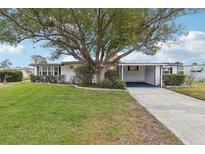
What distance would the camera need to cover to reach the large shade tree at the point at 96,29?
19.5m

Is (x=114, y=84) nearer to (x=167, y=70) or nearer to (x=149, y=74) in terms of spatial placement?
(x=149, y=74)

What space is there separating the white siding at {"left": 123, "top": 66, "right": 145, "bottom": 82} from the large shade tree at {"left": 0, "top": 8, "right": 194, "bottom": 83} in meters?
7.63

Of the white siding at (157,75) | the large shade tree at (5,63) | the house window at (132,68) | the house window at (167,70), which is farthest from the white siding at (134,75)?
the large shade tree at (5,63)

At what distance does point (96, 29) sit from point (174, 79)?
27.4 ft

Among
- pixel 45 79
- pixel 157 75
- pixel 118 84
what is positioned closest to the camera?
pixel 118 84

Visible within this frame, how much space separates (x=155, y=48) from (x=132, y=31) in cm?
477

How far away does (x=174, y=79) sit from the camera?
27781 millimetres

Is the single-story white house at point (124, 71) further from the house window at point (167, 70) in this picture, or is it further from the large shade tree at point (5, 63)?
the large shade tree at point (5, 63)

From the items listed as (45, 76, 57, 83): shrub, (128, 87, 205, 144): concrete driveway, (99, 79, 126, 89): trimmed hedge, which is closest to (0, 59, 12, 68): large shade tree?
(45, 76, 57, 83): shrub

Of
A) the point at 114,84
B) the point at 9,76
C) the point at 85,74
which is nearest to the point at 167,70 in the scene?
the point at 85,74

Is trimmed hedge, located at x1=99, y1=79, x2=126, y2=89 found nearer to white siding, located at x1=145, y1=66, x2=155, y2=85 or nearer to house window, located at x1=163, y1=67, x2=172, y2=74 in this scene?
white siding, located at x1=145, y1=66, x2=155, y2=85

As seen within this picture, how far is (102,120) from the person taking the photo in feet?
32.9

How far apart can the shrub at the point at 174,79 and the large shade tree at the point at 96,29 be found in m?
3.54
